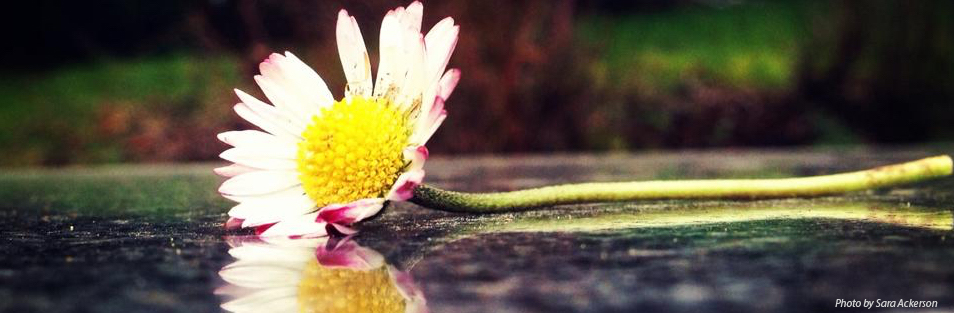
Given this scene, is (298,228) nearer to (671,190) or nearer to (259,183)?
(259,183)

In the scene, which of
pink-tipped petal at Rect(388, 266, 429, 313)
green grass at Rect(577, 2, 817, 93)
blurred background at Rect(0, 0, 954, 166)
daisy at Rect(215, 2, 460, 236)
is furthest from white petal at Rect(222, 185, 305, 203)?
→ green grass at Rect(577, 2, 817, 93)

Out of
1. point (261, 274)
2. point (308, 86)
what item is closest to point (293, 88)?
point (308, 86)

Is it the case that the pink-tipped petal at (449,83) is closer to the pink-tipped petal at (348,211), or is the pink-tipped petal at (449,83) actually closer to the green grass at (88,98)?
the pink-tipped petal at (348,211)

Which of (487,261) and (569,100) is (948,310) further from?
(569,100)

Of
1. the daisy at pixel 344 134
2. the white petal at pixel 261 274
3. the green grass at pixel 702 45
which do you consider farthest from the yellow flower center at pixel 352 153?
the green grass at pixel 702 45

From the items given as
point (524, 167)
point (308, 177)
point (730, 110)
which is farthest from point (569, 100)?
point (308, 177)

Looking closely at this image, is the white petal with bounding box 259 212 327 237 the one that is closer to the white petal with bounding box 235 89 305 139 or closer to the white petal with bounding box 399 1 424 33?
the white petal with bounding box 235 89 305 139
